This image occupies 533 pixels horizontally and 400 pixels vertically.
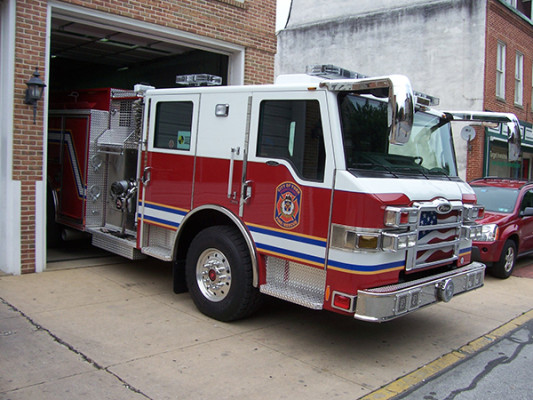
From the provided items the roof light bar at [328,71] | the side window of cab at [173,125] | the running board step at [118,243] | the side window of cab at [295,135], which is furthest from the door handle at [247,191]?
the running board step at [118,243]

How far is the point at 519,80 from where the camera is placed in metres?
18.5

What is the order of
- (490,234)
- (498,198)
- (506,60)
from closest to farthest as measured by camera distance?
(490,234) < (498,198) < (506,60)

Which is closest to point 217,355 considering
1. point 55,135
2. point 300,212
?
point 300,212

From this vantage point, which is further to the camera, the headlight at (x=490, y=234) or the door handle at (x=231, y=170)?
the headlight at (x=490, y=234)

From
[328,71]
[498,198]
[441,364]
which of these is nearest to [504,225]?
[498,198]

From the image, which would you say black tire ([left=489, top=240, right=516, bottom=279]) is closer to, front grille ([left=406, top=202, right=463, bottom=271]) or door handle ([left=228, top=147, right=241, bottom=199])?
front grille ([left=406, top=202, right=463, bottom=271])

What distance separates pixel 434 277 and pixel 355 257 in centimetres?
110

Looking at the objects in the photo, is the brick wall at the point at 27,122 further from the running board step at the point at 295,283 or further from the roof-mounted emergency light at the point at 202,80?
the running board step at the point at 295,283

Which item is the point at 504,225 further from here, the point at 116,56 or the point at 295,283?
the point at 116,56

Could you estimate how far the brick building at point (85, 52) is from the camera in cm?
684

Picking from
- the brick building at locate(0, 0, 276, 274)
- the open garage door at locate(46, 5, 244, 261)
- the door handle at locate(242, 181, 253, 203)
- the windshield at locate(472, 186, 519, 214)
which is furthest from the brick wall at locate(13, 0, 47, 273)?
the windshield at locate(472, 186, 519, 214)

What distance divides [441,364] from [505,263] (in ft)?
15.3

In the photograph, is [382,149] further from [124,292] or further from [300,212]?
[124,292]

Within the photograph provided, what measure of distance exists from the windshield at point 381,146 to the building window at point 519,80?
578 inches
